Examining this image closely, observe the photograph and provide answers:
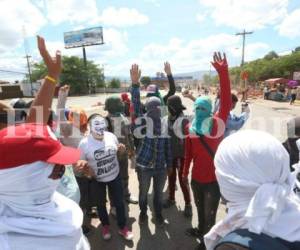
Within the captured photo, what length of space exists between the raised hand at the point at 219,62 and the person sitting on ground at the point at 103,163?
4.90ft

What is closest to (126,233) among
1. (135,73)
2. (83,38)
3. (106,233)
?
(106,233)

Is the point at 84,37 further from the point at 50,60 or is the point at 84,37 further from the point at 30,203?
the point at 30,203

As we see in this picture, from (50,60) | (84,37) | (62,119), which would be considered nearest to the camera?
(50,60)

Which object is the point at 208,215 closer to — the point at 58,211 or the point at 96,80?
the point at 58,211

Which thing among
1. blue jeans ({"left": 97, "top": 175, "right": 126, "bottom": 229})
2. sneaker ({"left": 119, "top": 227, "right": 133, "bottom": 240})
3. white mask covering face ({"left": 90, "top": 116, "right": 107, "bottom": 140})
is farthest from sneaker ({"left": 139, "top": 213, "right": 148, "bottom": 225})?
white mask covering face ({"left": 90, "top": 116, "right": 107, "bottom": 140})

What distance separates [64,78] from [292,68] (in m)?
41.9

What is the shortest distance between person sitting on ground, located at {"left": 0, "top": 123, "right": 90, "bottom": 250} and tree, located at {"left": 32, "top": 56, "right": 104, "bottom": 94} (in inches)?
2287

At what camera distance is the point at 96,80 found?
67625 mm

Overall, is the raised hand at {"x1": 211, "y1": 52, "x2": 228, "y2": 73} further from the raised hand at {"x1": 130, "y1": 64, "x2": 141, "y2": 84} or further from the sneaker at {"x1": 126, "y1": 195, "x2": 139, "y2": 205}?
the sneaker at {"x1": 126, "y1": 195, "x2": 139, "y2": 205}

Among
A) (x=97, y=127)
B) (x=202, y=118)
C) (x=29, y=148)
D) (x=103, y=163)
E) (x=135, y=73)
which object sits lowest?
(x=103, y=163)

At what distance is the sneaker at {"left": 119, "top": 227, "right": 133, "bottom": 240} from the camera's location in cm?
377

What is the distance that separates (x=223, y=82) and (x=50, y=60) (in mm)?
1649

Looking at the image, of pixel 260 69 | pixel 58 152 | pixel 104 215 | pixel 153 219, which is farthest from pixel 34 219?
pixel 260 69

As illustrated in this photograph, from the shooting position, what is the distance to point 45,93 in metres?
2.17
